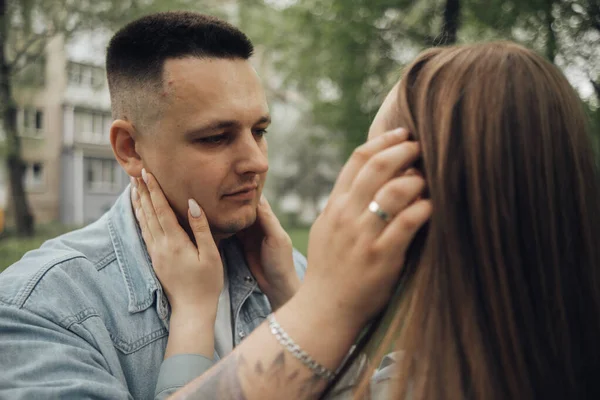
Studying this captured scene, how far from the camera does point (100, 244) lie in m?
2.23

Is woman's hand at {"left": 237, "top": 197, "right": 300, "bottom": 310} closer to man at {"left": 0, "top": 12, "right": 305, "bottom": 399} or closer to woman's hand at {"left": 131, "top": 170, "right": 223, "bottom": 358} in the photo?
man at {"left": 0, "top": 12, "right": 305, "bottom": 399}

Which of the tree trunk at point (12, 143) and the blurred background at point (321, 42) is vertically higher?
the blurred background at point (321, 42)

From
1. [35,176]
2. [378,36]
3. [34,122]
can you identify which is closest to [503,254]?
[378,36]

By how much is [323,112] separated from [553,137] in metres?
10.7

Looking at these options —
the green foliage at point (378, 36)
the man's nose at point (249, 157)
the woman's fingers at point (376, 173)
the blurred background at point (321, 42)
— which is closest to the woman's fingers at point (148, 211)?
the man's nose at point (249, 157)

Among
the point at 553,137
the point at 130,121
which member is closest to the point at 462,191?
the point at 553,137

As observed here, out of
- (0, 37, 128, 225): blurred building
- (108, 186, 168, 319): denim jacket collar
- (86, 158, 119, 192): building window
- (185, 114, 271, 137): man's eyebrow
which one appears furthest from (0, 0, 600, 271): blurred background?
(86, 158, 119, 192): building window

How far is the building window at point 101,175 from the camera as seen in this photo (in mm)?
36875

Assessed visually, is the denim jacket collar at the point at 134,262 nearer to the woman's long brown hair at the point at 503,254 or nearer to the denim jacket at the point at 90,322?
the denim jacket at the point at 90,322

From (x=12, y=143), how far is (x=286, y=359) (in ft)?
53.8

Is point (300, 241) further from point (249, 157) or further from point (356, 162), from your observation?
point (356, 162)

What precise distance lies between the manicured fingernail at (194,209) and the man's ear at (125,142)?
35 centimetres

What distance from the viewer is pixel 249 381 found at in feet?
4.38

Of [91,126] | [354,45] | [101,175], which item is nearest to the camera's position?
[354,45]
